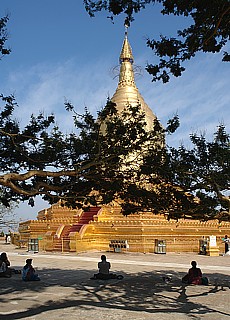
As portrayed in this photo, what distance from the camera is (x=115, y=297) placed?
420 inches

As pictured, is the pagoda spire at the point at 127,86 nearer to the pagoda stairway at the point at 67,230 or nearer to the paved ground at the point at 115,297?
the pagoda stairway at the point at 67,230

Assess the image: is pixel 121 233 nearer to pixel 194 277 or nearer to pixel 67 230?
pixel 67 230

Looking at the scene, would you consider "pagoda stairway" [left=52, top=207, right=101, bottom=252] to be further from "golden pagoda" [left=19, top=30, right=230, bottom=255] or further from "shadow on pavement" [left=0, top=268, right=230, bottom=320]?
"shadow on pavement" [left=0, top=268, right=230, bottom=320]

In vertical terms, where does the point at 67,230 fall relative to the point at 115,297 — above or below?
above

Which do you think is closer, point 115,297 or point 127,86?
point 115,297

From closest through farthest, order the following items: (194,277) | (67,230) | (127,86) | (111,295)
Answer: (111,295), (194,277), (67,230), (127,86)

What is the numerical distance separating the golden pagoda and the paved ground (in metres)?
8.89

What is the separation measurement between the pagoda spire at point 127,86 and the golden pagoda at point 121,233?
10.8 metres

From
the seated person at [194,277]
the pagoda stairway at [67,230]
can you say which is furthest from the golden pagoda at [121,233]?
the seated person at [194,277]

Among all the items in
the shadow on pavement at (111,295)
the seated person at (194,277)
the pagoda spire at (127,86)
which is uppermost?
the pagoda spire at (127,86)

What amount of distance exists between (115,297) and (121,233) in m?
15.7

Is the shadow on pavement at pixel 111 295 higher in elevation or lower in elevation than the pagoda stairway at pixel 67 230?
lower

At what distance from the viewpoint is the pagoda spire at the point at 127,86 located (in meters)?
38.5

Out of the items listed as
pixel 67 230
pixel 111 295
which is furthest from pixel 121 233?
pixel 111 295
